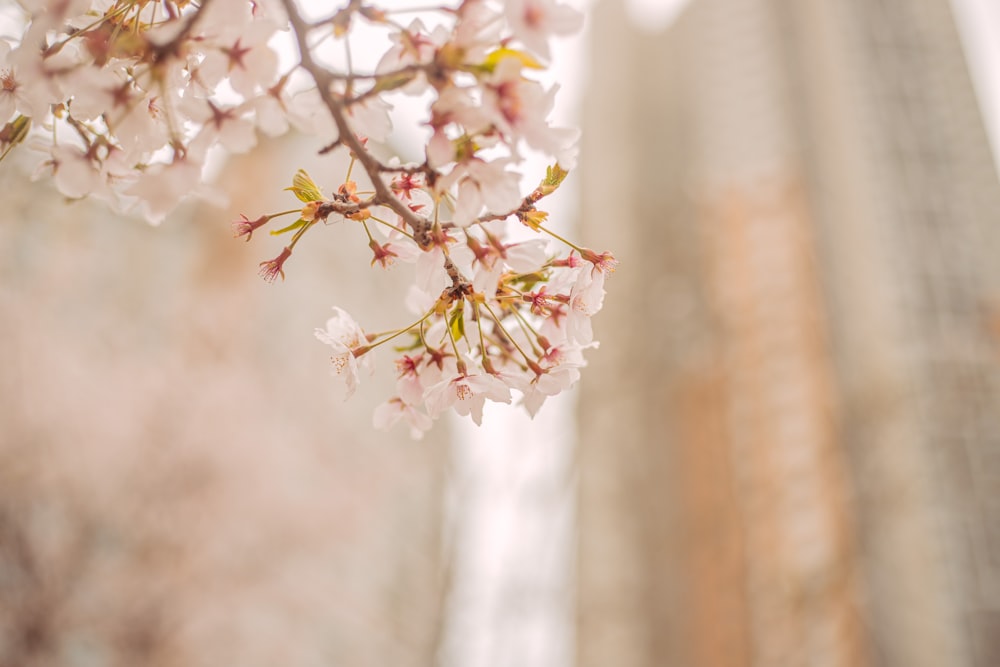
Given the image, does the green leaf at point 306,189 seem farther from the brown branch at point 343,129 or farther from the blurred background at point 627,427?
the blurred background at point 627,427

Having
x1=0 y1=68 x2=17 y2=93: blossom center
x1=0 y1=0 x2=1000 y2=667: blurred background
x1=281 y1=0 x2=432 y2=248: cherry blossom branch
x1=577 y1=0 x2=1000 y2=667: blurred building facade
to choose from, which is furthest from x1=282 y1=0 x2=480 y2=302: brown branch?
x1=577 y1=0 x2=1000 y2=667: blurred building facade

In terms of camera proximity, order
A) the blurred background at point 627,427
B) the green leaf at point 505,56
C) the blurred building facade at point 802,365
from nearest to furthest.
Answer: the green leaf at point 505,56, the blurred background at point 627,427, the blurred building facade at point 802,365

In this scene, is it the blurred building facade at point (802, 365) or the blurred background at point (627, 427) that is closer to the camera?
the blurred background at point (627, 427)

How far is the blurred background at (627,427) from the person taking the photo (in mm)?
3098

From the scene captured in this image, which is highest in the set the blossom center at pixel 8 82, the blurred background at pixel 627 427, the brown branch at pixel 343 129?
the blurred background at pixel 627 427

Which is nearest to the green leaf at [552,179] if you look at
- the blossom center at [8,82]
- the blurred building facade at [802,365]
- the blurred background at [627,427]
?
the blossom center at [8,82]

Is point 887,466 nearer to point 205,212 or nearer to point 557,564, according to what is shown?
point 557,564

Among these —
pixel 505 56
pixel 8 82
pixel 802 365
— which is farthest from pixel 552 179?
pixel 802 365

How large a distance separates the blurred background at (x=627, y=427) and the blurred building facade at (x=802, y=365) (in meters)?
0.02

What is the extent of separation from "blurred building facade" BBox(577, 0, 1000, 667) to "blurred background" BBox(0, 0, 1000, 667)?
20 millimetres

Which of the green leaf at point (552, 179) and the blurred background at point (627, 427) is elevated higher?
the blurred background at point (627, 427)

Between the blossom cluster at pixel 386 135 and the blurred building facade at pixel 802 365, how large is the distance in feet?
13.2

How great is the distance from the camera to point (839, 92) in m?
5.06

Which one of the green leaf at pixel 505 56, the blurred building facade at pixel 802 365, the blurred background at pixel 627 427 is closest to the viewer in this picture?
the green leaf at pixel 505 56
